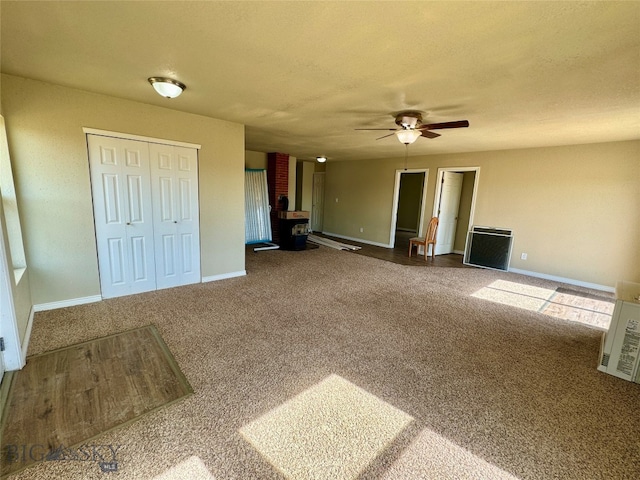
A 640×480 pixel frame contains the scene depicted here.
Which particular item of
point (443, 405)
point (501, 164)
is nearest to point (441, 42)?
point (443, 405)

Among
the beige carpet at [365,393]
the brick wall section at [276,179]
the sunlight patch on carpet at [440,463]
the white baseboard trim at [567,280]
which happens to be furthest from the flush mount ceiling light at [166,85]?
the white baseboard trim at [567,280]

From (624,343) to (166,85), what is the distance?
14.6 feet

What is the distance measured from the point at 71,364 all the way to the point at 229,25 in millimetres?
2742

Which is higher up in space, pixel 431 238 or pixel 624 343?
pixel 431 238

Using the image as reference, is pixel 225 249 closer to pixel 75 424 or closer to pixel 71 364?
pixel 71 364

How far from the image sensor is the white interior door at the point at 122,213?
127 inches

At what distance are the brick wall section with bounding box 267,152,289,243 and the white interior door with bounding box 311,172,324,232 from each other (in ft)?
6.75

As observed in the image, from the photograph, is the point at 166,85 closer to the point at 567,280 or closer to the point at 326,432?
the point at 326,432

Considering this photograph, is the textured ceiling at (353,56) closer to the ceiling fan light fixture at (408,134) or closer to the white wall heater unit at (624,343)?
the ceiling fan light fixture at (408,134)

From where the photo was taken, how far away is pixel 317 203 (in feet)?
30.4

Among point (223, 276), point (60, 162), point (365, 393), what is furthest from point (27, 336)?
point (365, 393)

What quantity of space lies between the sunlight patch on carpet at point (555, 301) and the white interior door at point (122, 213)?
4.64 meters

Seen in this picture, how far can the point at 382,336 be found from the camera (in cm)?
282

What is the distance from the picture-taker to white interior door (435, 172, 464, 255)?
634 centimetres
